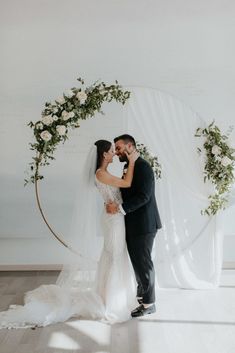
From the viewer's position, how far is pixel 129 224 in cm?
508

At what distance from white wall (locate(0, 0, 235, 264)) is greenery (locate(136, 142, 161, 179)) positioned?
1.25 metres

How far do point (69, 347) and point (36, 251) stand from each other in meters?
3.01

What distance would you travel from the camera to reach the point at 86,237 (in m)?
5.23

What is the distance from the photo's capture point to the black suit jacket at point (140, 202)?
4.98 metres

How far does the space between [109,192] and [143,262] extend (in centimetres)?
72

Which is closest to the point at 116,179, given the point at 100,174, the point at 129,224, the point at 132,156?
the point at 100,174

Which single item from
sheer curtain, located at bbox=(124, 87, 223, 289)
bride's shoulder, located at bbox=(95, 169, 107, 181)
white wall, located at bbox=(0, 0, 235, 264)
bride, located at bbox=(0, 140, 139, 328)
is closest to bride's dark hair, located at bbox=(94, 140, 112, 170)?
bride, located at bbox=(0, 140, 139, 328)

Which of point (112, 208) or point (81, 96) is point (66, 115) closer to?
point (81, 96)

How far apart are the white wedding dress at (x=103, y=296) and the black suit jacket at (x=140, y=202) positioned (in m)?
0.10

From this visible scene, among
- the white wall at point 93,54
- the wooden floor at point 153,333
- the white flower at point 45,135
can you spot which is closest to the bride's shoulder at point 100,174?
the white flower at point 45,135

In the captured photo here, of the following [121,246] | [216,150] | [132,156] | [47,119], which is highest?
[47,119]

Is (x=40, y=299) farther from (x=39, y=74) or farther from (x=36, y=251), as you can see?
(x=39, y=74)

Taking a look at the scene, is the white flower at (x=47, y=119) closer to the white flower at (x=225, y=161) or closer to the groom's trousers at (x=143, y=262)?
the groom's trousers at (x=143, y=262)

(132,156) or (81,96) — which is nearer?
(132,156)
